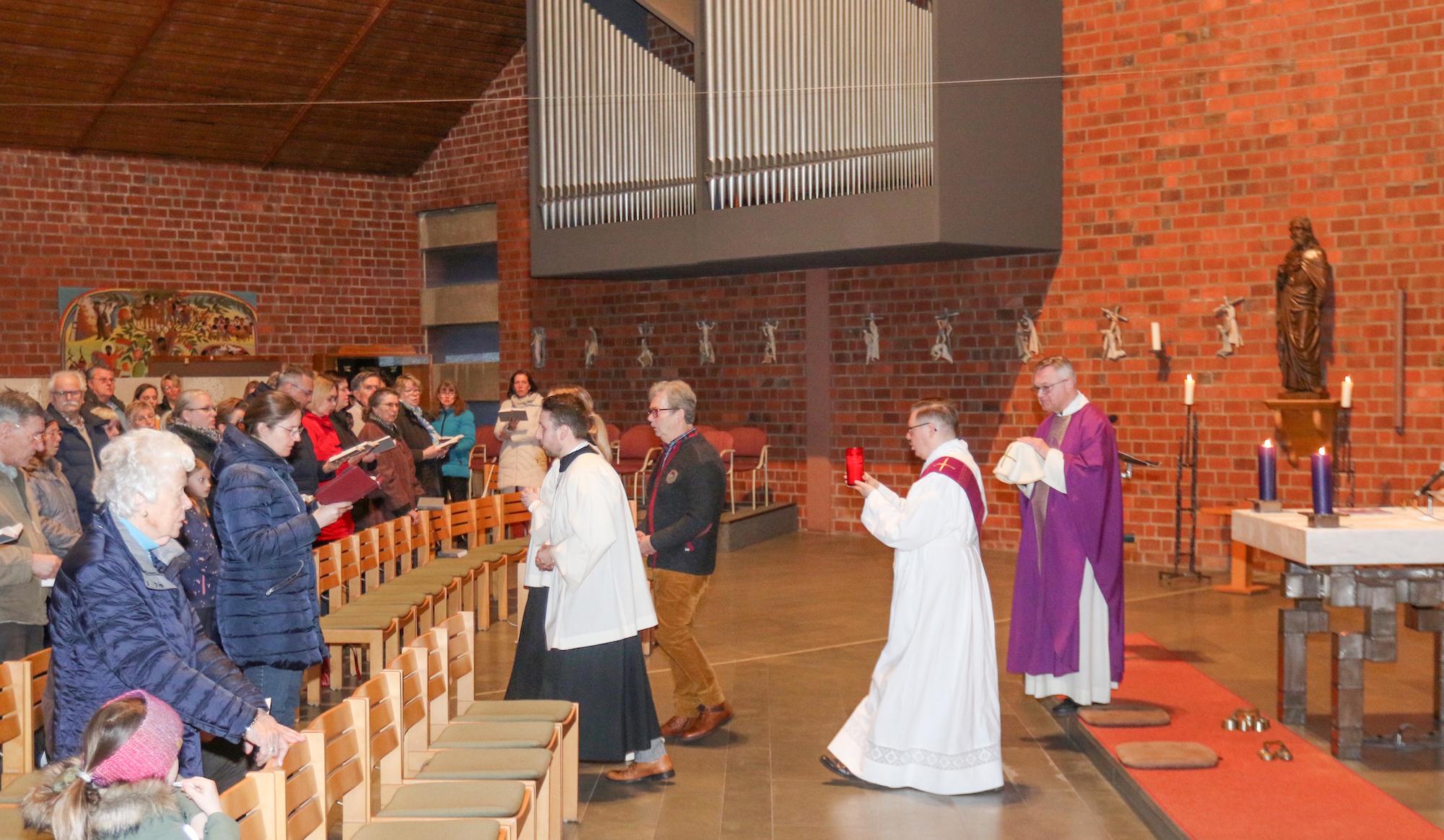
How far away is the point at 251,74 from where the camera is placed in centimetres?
1291

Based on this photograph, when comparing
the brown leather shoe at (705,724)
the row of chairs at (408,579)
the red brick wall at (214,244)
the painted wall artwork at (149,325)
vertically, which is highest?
the red brick wall at (214,244)

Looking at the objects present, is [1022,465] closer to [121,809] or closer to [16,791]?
[16,791]

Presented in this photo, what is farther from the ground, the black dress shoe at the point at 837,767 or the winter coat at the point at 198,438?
the winter coat at the point at 198,438

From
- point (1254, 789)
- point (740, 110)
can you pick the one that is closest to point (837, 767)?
point (1254, 789)

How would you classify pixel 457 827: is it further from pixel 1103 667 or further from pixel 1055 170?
pixel 1055 170

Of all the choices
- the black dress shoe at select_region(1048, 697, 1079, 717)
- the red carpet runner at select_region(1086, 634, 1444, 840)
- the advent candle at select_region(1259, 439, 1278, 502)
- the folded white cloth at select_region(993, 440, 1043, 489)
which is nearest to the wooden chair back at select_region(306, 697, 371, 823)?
the red carpet runner at select_region(1086, 634, 1444, 840)

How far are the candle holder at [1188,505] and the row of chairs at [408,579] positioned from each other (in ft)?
15.2

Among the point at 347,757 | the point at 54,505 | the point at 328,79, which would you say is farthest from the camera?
the point at 328,79

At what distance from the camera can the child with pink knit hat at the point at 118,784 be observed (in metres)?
2.35

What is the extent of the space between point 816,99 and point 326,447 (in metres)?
4.74

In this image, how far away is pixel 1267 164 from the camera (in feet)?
31.9

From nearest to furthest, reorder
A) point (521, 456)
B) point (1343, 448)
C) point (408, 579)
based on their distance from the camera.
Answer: point (408, 579) < point (1343, 448) < point (521, 456)

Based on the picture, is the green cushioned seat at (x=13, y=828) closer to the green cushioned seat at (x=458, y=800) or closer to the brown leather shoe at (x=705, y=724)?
the green cushioned seat at (x=458, y=800)

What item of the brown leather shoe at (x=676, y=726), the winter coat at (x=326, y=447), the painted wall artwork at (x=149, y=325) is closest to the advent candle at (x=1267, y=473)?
the brown leather shoe at (x=676, y=726)
